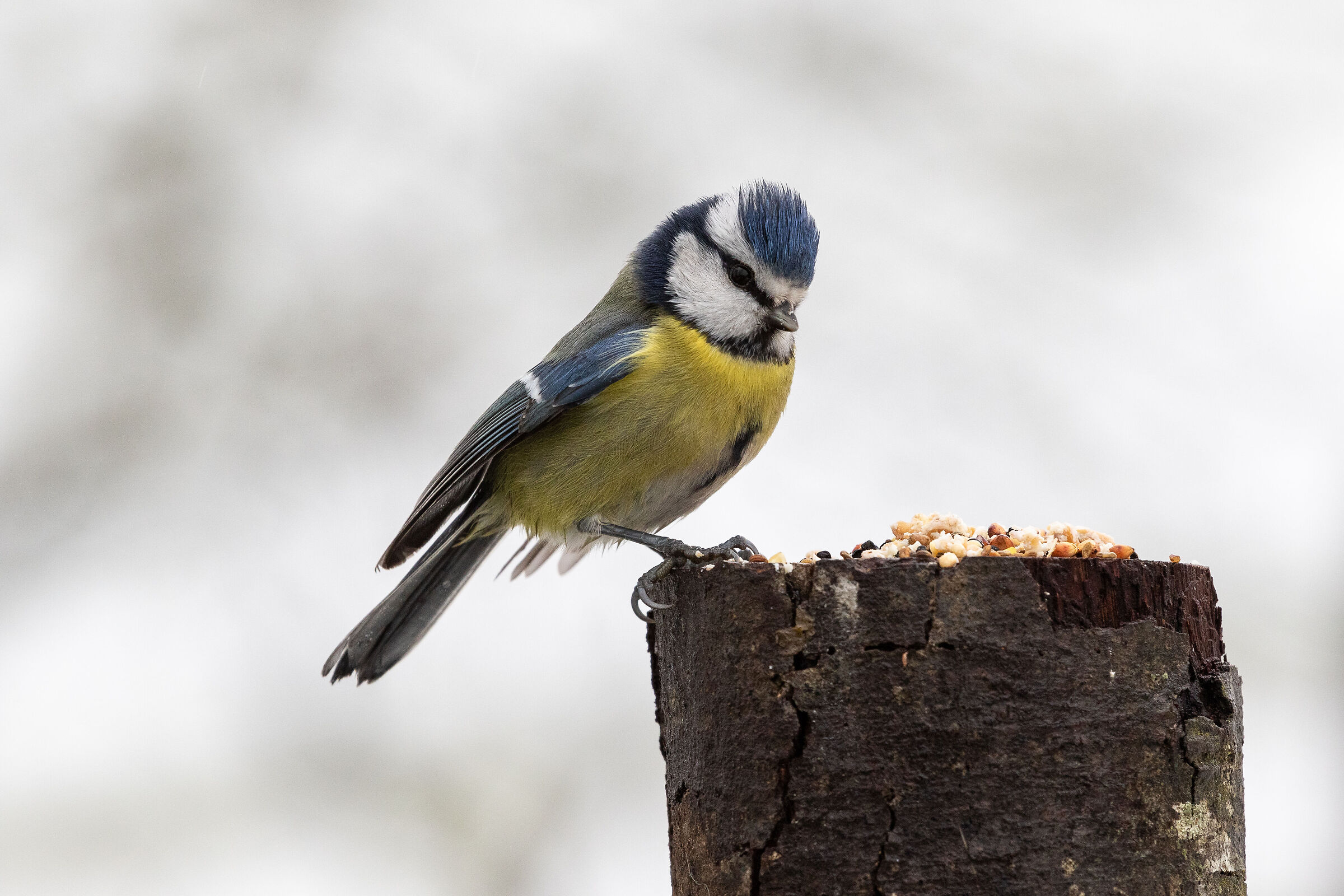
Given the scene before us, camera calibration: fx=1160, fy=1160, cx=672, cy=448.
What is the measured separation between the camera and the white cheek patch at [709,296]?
2.59 m

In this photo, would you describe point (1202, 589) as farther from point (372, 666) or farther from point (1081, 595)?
point (372, 666)

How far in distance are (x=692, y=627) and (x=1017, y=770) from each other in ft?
1.53

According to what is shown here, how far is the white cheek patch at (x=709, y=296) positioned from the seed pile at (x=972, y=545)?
833 mm

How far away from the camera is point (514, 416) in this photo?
263 centimetres

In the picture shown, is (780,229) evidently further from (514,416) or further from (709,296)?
(514,416)

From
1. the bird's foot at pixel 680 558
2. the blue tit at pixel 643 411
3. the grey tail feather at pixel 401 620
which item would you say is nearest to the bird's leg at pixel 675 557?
the bird's foot at pixel 680 558

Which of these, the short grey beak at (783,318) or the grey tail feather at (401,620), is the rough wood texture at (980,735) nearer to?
the short grey beak at (783,318)

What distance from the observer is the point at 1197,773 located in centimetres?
144

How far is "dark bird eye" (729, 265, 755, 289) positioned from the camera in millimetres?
2598

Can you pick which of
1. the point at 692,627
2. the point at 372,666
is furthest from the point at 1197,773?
the point at 372,666

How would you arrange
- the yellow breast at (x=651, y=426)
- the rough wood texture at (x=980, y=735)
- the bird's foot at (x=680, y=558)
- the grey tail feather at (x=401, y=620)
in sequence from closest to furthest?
the rough wood texture at (x=980, y=735) → the bird's foot at (x=680, y=558) → the yellow breast at (x=651, y=426) → the grey tail feather at (x=401, y=620)

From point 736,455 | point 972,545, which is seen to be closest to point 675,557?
point 972,545

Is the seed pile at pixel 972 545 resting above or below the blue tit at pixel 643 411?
below

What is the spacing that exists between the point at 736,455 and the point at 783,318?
1.07 ft
